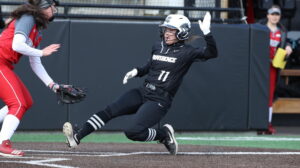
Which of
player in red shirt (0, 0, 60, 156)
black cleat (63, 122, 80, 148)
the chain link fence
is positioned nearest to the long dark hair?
player in red shirt (0, 0, 60, 156)

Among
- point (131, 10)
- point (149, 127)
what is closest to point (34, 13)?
point (149, 127)

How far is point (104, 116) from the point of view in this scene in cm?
848

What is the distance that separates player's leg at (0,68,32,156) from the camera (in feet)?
25.3

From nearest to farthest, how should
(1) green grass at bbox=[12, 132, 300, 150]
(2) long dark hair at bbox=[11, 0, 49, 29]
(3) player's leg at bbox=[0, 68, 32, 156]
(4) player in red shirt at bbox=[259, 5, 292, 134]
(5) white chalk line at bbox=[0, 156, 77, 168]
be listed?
(5) white chalk line at bbox=[0, 156, 77, 168], (3) player's leg at bbox=[0, 68, 32, 156], (2) long dark hair at bbox=[11, 0, 49, 29], (1) green grass at bbox=[12, 132, 300, 150], (4) player in red shirt at bbox=[259, 5, 292, 134]

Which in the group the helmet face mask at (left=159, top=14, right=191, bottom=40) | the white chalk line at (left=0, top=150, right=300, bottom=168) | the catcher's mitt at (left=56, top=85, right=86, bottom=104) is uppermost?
the helmet face mask at (left=159, top=14, right=191, bottom=40)

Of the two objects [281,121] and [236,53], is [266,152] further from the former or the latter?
[281,121]

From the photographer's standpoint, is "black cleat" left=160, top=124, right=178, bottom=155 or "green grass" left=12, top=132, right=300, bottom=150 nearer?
"black cleat" left=160, top=124, right=178, bottom=155

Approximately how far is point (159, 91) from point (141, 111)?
12.6 inches

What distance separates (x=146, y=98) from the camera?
28.2 feet

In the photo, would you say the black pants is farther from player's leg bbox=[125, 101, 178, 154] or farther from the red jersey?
the red jersey

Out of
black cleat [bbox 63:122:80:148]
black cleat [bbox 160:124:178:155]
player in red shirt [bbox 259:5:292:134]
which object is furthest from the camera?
player in red shirt [bbox 259:5:292:134]

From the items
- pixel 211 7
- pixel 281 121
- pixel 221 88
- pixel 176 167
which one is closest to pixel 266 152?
pixel 176 167

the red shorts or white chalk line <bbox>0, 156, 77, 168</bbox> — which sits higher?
the red shorts

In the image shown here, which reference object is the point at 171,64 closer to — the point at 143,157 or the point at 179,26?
the point at 179,26
